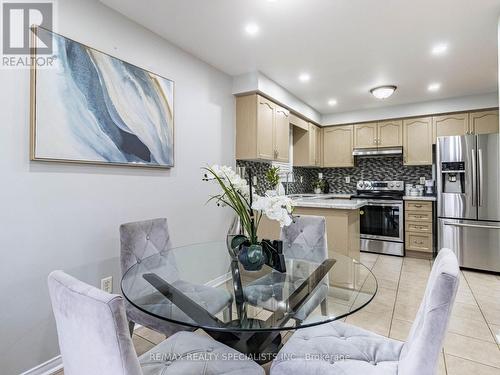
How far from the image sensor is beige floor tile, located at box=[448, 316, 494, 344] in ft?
6.94

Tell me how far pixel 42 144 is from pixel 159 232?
93 cm

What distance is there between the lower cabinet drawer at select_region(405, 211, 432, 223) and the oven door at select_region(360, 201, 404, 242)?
96mm

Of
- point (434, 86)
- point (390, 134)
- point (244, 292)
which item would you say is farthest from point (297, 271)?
point (390, 134)

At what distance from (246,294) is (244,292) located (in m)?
0.02

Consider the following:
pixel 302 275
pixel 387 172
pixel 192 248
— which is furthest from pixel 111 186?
pixel 387 172

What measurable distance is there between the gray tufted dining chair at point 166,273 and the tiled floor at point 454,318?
620mm

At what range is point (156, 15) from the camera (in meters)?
2.17

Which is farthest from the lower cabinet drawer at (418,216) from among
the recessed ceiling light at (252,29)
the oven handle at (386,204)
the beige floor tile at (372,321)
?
the recessed ceiling light at (252,29)

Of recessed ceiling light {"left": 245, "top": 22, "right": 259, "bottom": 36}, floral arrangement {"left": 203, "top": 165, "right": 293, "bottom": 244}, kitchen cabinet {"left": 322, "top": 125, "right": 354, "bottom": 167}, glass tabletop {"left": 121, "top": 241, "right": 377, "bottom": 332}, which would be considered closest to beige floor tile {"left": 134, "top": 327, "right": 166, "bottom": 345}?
glass tabletop {"left": 121, "top": 241, "right": 377, "bottom": 332}

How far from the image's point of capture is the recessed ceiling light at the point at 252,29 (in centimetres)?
229

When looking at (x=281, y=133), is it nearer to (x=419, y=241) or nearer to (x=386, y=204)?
(x=386, y=204)

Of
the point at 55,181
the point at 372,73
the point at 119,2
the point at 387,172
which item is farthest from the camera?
the point at 387,172

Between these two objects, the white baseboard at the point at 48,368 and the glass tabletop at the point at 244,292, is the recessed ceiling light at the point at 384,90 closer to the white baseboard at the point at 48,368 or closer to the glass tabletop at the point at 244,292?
the glass tabletop at the point at 244,292

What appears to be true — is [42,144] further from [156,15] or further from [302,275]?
[302,275]
